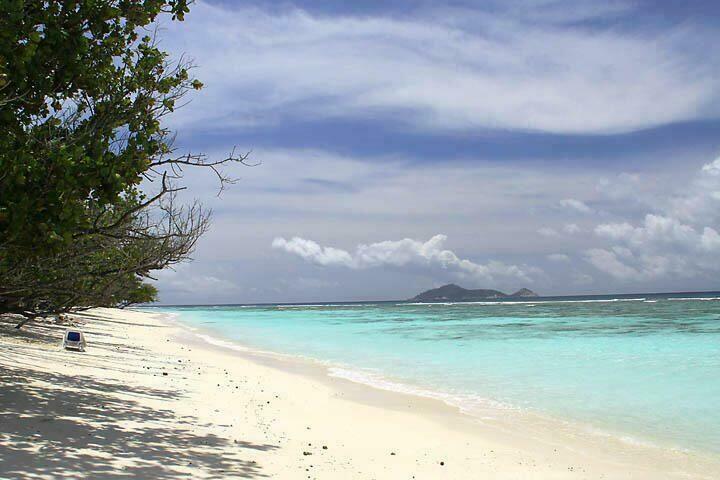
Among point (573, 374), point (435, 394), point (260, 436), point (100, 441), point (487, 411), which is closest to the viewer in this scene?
point (100, 441)

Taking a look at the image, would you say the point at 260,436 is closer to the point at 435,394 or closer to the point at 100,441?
the point at 100,441

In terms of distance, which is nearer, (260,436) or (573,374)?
(260,436)

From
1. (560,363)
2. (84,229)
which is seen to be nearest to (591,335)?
(560,363)

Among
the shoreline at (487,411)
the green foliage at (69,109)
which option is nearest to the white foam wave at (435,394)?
the shoreline at (487,411)

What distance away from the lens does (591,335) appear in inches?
1273

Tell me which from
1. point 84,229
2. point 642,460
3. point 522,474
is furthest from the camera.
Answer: point 642,460

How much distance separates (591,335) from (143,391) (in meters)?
27.4

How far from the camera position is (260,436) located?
27.2ft

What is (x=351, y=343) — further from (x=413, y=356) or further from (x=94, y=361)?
(x=94, y=361)

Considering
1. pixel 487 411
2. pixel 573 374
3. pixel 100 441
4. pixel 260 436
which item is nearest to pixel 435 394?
pixel 487 411

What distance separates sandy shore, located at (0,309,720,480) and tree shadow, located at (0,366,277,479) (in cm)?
2

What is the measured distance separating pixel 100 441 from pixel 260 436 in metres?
2.18

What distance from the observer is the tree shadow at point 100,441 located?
600 cm

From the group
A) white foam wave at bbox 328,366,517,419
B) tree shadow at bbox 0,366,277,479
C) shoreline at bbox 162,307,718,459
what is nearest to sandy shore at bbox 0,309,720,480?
tree shadow at bbox 0,366,277,479
